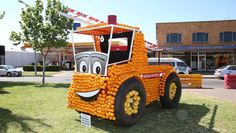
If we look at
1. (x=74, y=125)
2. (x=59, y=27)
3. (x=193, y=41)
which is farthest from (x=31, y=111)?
(x=193, y=41)

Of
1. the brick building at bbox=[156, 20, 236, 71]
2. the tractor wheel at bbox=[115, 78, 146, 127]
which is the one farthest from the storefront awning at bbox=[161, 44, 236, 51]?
the tractor wheel at bbox=[115, 78, 146, 127]

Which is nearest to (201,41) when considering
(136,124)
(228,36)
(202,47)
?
(202,47)

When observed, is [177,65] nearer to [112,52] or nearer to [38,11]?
[38,11]

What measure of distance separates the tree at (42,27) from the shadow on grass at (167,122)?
37.3ft

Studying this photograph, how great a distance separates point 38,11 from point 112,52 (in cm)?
1212

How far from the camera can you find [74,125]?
6957 millimetres

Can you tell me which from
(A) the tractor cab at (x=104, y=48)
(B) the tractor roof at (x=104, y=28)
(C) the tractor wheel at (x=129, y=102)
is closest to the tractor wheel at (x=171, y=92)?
(C) the tractor wheel at (x=129, y=102)

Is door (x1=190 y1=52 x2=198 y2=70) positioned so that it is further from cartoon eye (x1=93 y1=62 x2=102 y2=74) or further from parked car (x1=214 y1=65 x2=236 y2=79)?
cartoon eye (x1=93 y1=62 x2=102 y2=74)

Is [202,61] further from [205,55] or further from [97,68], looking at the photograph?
[97,68]

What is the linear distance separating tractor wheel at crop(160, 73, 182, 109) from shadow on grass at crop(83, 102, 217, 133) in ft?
0.65

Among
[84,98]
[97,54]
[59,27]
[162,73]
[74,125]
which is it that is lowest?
[74,125]

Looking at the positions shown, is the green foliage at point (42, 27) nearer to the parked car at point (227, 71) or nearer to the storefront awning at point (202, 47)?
the parked car at point (227, 71)

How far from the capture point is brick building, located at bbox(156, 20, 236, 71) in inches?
1412

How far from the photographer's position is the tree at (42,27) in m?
18.5
